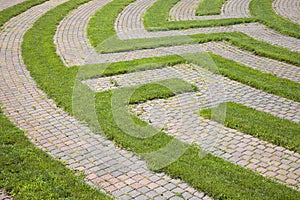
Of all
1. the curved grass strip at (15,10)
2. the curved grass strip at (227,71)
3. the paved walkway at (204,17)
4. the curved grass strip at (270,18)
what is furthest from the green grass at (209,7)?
the curved grass strip at (15,10)

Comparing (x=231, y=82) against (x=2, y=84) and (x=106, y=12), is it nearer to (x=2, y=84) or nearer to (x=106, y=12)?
(x=2, y=84)

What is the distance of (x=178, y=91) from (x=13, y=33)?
6388mm

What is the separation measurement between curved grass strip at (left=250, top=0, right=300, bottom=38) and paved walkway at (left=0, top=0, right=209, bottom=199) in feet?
26.4

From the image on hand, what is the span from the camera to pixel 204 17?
49.0 ft

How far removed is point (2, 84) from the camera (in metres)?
9.47

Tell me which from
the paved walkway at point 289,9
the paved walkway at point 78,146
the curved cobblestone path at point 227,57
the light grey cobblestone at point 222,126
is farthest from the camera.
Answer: the paved walkway at point 289,9

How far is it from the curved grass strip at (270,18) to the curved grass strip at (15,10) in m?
8.32

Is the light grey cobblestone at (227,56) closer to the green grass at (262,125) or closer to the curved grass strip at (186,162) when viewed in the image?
the curved grass strip at (186,162)

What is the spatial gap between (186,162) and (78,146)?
72.0 inches

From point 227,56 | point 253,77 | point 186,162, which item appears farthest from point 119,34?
point 186,162

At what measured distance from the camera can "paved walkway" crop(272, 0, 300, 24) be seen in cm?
1506

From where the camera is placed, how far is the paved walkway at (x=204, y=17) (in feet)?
48.9

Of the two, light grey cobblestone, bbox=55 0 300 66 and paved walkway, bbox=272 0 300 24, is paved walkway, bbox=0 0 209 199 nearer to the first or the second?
light grey cobblestone, bbox=55 0 300 66

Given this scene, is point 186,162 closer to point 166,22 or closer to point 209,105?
point 209,105
